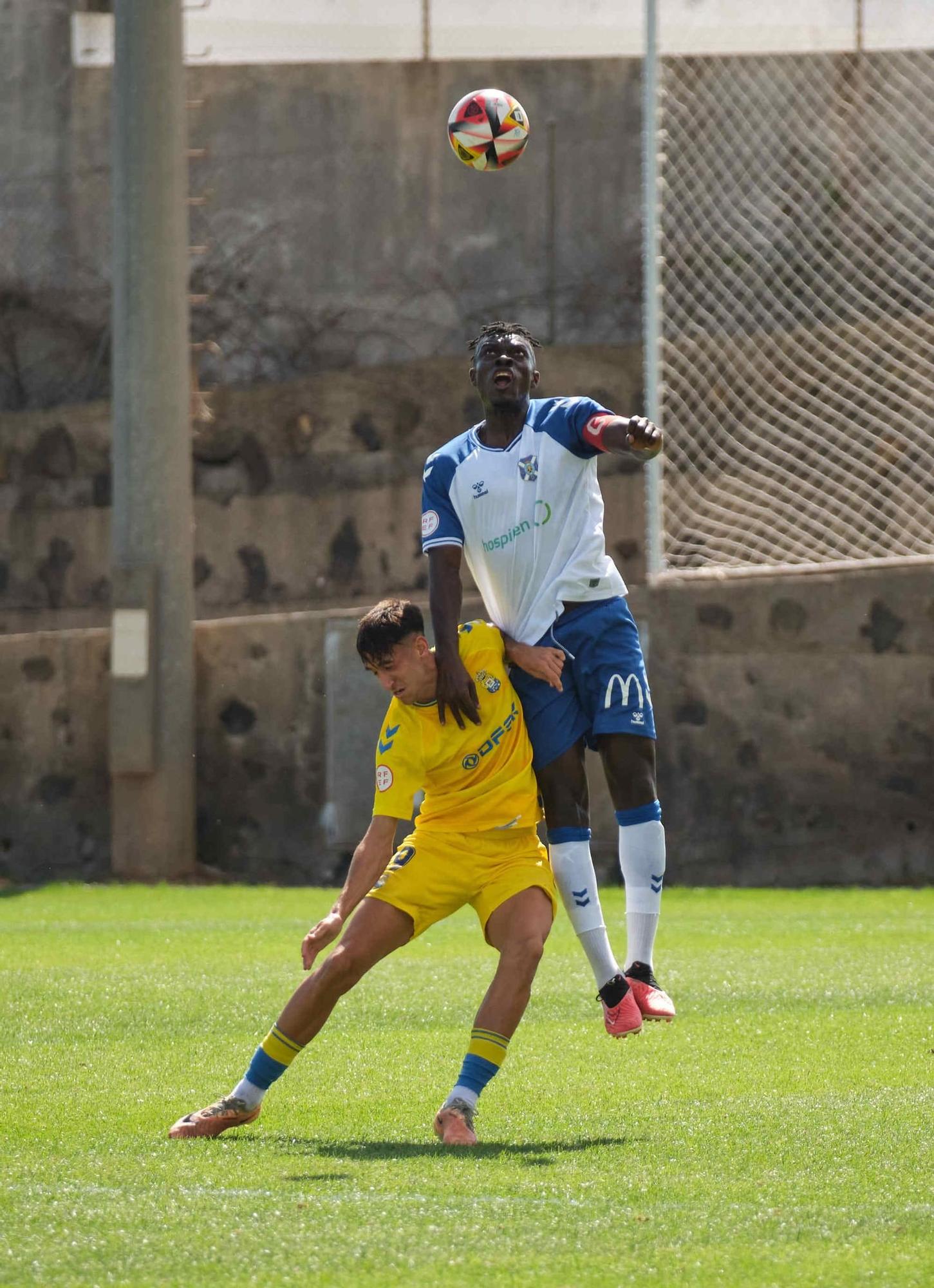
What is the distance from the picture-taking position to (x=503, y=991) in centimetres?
478

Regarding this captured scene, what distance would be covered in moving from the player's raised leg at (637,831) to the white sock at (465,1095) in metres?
0.99

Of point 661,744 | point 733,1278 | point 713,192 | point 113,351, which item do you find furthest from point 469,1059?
point 713,192

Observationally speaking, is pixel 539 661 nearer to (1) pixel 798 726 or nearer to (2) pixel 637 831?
(2) pixel 637 831

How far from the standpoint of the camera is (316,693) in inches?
498

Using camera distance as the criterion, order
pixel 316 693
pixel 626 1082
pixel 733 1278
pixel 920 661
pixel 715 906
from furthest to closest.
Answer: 1. pixel 316 693
2. pixel 920 661
3. pixel 715 906
4. pixel 626 1082
5. pixel 733 1278

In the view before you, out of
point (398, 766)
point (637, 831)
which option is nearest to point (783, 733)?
point (637, 831)

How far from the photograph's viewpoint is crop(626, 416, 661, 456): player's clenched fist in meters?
5.35

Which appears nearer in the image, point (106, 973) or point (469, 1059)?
point (469, 1059)

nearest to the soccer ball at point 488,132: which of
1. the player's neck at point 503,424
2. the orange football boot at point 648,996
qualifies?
the player's neck at point 503,424

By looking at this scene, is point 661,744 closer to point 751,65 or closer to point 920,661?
point 920,661

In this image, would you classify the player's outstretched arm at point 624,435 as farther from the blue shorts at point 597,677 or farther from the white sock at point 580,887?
the white sock at point 580,887

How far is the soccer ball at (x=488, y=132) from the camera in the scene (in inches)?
264

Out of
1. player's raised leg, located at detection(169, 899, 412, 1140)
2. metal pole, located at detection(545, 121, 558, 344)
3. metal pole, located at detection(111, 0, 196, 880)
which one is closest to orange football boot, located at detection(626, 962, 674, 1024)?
player's raised leg, located at detection(169, 899, 412, 1140)

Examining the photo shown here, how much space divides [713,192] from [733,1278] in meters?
12.9
